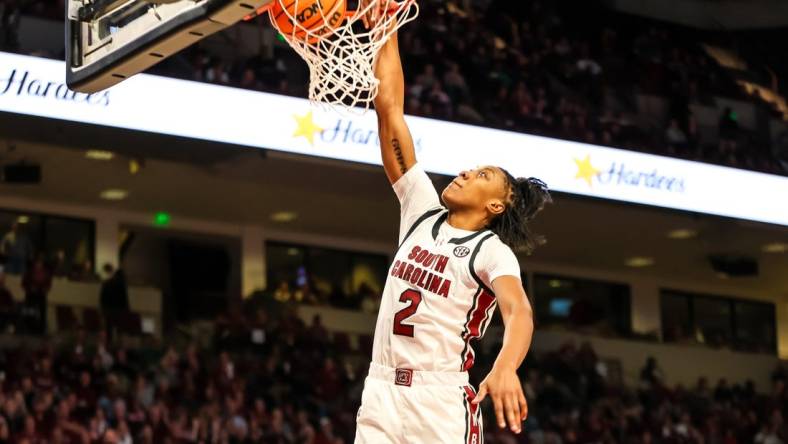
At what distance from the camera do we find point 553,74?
874 inches

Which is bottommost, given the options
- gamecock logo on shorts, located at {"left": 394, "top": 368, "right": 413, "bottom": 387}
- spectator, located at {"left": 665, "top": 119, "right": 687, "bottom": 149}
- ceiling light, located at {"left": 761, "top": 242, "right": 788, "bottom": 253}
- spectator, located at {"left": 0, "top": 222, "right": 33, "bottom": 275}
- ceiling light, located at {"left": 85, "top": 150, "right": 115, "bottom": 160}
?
gamecock logo on shorts, located at {"left": 394, "top": 368, "right": 413, "bottom": 387}

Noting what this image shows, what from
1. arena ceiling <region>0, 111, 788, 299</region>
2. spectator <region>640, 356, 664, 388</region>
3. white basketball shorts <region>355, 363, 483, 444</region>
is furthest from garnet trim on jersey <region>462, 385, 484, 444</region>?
spectator <region>640, 356, 664, 388</region>

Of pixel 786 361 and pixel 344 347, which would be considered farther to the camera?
pixel 786 361

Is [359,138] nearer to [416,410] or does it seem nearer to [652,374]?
[652,374]

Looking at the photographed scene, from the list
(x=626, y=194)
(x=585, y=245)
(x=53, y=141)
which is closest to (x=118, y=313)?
(x=53, y=141)

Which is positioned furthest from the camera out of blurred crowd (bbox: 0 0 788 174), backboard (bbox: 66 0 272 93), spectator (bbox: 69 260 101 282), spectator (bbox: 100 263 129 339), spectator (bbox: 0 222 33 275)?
spectator (bbox: 69 260 101 282)

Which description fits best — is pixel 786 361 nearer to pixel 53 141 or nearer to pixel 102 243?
pixel 102 243

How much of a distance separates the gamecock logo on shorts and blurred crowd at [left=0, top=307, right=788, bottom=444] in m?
8.41

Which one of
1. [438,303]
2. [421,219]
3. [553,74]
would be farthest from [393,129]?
[553,74]

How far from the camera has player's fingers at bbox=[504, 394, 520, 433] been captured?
514cm

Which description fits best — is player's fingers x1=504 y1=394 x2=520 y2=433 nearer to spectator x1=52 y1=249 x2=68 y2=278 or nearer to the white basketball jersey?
the white basketball jersey

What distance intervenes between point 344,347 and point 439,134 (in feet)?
12.1

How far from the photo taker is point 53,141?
16531 millimetres

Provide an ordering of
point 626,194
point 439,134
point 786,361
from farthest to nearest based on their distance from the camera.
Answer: point 786,361 < point 626,194 < point 439,134
